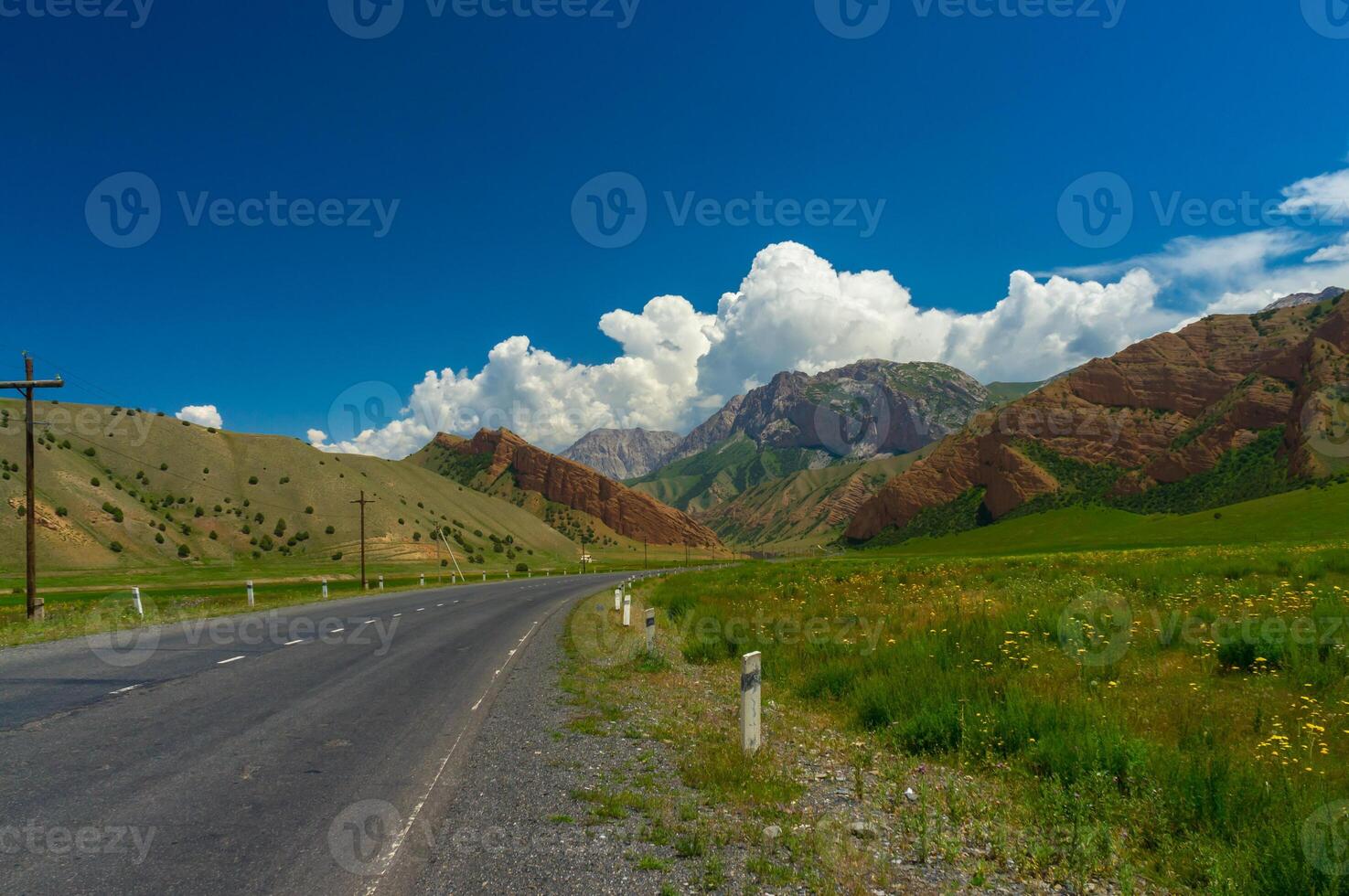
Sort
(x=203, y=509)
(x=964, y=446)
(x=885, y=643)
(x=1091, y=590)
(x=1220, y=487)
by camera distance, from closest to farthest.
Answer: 1. (x=885, y=643)
2. (x=1091, y=590)
3. (x=203, y=509)
4. (x=1220, y=487)
5. (x=964, y=446)

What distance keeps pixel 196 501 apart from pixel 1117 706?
10721 centimetres

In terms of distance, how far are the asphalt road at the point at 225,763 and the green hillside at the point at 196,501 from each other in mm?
71331

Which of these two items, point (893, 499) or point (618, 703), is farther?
point (893, 499)

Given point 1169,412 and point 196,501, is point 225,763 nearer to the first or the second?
point 196,501

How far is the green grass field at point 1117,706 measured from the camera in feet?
17.6

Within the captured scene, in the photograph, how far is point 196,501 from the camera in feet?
300

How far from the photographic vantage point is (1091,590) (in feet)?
64.1

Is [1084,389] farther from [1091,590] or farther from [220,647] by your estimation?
[220,647]

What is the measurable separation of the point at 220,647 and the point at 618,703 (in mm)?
10233

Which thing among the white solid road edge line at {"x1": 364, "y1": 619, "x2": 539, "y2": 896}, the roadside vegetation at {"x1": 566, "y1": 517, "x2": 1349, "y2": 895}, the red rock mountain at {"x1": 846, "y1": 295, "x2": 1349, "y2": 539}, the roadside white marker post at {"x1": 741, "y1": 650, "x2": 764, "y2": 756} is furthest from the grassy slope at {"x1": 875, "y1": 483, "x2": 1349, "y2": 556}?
the white solid road edge line at {"x1": 364, "y1": 619, "x2": 539, "y2": 896}

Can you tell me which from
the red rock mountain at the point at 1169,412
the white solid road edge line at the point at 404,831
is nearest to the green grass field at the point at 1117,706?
the white solid road edge line at the point at 404,831

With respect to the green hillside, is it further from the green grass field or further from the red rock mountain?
the red rock mountain

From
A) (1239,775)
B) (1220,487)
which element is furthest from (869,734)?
(1220,487)

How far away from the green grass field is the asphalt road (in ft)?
16.9
